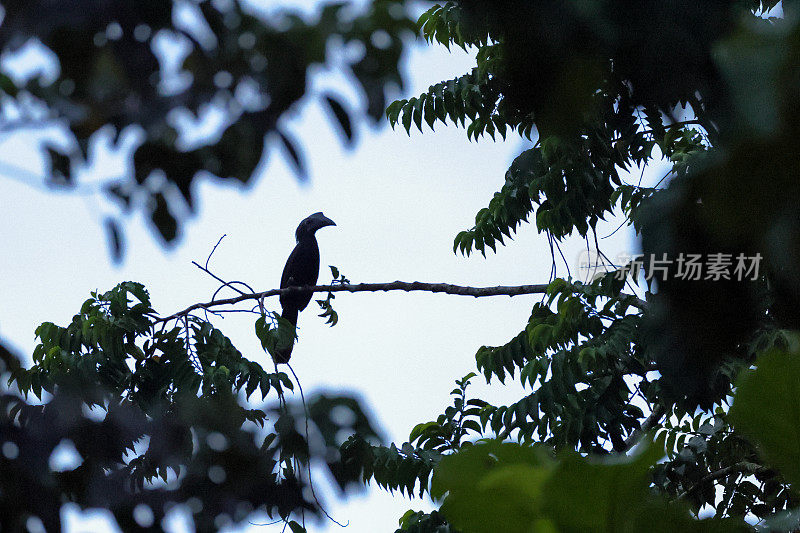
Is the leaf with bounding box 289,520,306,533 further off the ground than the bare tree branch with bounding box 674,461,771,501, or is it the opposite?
the bare tree branch with bounding box 674,461,771,501

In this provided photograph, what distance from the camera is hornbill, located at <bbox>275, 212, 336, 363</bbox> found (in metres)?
7.65

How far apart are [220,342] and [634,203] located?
1936 mm

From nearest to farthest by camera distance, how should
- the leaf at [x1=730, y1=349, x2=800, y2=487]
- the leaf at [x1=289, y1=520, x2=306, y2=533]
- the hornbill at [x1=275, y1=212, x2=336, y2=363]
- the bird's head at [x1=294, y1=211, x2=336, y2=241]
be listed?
the leaf at [x1=730, y1=349, x2=800, y2=487] → the leaf at [x1=289, y1=520, x2=306, y2=533] → the hornbill at [x1=275, y1=212, x2=336, y2=363] → the bird's head at [x1=294, y1=211, x2=336, y2=241]

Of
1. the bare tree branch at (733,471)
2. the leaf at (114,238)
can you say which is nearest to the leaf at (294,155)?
the leaf at (114,238)

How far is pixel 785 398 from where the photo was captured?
0.90 meters

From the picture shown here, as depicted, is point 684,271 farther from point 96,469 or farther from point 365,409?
point 96,469

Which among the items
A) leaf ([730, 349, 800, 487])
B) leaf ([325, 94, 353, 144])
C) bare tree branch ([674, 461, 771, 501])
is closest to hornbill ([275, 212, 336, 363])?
bare tree branch ([674, 461, 771, 501])

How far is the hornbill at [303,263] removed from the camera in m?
7.65

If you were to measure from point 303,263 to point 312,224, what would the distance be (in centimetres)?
41

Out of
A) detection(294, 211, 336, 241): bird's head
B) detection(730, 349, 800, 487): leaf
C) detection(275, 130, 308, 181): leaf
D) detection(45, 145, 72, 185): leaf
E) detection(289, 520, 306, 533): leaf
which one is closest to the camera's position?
detection(730, 349, 800, 487): leaf

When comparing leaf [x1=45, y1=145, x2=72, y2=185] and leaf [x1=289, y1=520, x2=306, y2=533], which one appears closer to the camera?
leaf [x1=45, y1=145, x2=72, y2=185]

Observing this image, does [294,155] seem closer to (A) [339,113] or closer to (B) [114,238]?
(A) [339,113]

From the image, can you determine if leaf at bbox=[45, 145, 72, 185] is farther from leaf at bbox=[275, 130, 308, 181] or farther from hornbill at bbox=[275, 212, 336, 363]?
hornbill at bbox=[275, 212, 336, 363]

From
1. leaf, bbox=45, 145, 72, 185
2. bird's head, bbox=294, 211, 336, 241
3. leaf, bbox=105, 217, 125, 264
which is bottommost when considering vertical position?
leaf, bbox=105, 217, 125, 264
